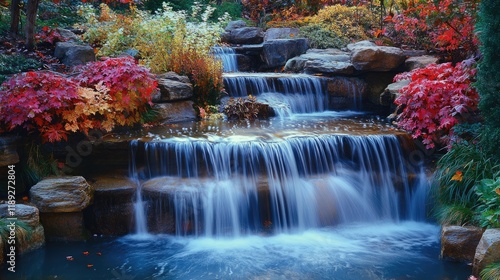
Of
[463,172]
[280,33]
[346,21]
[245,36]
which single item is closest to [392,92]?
[463,172]

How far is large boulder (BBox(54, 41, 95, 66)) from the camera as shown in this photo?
336 inches

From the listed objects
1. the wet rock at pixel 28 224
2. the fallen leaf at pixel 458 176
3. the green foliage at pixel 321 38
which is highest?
the green foliage at pixel 321 38

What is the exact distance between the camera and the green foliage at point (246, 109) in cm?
868

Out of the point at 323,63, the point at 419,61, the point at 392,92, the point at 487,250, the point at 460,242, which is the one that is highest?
the point at 323,63

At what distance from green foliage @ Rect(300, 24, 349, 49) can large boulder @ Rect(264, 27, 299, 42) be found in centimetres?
27

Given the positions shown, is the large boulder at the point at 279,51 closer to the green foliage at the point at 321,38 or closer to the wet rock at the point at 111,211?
the green foliage at the point at 321,38

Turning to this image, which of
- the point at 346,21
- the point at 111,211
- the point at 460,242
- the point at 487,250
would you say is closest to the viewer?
the point at 487,250

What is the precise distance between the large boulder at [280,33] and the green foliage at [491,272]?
9.37m

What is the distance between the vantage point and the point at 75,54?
28.1ft

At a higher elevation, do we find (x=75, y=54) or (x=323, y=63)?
(x=75, y=54)

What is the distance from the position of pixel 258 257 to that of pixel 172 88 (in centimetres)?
400

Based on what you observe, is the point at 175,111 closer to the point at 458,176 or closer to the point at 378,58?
the point at 378,58

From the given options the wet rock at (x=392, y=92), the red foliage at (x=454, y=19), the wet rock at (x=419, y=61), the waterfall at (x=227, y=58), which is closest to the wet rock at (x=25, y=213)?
the wet rock at (x=392, y=92)

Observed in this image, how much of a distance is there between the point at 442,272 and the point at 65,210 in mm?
4432
